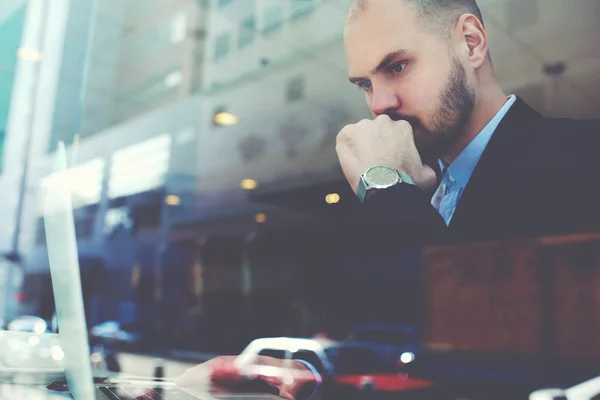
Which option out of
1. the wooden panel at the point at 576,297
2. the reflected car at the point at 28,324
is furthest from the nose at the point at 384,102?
the reflected car at the point at 28,324

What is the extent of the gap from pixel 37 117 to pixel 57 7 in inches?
20.2

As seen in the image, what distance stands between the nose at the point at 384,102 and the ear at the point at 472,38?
0.22 metres

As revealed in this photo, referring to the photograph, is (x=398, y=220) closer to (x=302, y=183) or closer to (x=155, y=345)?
(x=302, y=183)

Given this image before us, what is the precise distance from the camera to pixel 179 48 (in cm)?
282

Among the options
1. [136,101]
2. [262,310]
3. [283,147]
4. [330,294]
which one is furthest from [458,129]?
[136,101]

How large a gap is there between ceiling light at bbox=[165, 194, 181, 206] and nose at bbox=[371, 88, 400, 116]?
1591 millimetres

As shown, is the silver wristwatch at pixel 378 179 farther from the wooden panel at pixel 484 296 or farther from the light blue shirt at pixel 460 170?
the wooden panel at pixel 484 296

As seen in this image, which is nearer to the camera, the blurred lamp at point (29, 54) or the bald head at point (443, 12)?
the bald head at point (443, 12)

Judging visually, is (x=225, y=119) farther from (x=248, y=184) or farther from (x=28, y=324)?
(x=28, y=324)

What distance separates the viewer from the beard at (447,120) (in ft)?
4.50

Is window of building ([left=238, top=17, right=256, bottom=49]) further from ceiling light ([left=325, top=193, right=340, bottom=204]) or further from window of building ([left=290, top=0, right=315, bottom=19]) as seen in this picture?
ceiling light ([left=325, top=193, right=340, bottom=204])

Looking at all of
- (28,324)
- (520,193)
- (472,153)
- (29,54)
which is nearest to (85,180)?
(29,54)

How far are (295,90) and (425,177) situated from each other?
0.78m

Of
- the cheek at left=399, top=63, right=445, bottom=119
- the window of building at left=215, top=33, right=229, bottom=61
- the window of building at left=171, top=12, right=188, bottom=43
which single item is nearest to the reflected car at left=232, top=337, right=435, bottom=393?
the cheek at left=399, top=63, right=445, bottom=119
